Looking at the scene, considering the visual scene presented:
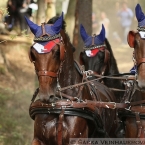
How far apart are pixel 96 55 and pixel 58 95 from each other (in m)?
2.42

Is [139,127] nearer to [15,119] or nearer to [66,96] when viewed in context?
[66,96]

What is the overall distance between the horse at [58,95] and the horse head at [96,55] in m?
1.84

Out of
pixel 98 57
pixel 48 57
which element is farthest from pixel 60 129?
pixel 98 57

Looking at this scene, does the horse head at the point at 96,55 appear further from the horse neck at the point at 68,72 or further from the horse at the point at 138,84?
the horse at the point at 138,84

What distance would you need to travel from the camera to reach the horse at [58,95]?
5797mm

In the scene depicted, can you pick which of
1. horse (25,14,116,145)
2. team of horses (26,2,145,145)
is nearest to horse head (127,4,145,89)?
team of horses (26,2,145,145)

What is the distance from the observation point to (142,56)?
574cm

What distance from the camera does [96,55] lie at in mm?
8297

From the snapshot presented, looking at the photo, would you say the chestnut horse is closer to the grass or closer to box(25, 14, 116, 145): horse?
box(25, 14, 116, 145): horse

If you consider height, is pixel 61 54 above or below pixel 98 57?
above

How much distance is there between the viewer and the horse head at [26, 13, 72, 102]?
5758mm

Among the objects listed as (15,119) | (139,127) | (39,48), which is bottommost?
(15,119)

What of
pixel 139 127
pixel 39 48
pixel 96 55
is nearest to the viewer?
pixel 39 48

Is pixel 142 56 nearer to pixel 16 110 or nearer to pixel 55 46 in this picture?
pixel 55 46
